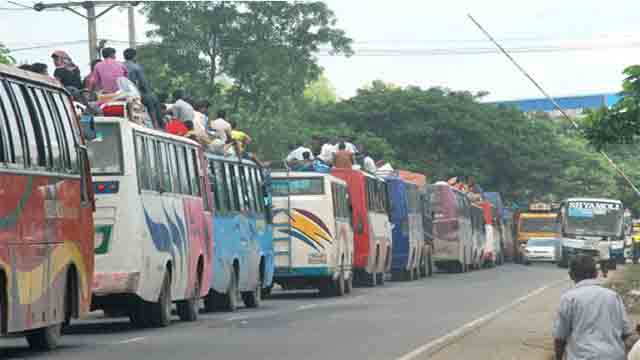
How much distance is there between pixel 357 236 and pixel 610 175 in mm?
60440

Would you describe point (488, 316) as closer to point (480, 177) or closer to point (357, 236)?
point (357, 236)

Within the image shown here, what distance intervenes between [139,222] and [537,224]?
58955 millimetres

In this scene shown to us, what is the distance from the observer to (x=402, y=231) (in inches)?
1901

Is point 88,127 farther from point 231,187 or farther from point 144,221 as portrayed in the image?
point 231,187

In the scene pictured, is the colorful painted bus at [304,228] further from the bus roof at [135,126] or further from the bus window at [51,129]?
the bus window at [51,129]

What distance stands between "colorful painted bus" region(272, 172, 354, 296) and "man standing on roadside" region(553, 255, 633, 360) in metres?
23.1

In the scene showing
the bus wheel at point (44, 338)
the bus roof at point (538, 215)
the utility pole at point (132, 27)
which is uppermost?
the utility pole at point (132, 27)

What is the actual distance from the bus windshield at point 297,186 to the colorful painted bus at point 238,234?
2.43 metres

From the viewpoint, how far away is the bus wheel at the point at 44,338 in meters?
18.7

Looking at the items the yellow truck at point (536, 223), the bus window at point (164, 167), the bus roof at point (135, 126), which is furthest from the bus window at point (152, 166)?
the yellow truck at point (536, 223)

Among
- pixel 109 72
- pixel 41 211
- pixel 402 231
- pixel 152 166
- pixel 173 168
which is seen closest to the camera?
pixel 41 211

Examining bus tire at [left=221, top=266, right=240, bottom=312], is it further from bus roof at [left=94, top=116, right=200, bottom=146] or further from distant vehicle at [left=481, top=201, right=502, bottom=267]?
distant vehicle at [left=481, top=201, right=502, bottom=267]

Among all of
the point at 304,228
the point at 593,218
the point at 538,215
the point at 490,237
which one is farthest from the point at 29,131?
the point at 538,215

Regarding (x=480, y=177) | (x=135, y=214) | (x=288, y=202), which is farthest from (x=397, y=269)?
(x=480, y=177)
